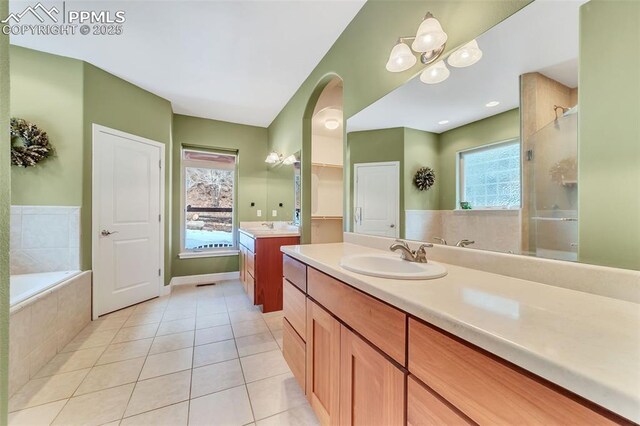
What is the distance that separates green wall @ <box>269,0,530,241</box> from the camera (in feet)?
3.56

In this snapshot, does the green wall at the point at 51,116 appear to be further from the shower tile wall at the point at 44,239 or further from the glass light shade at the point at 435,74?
the glass light shade at the point at 435,74

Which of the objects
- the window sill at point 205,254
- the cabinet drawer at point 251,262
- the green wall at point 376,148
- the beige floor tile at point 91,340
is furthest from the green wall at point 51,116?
the green wall at point 376,148

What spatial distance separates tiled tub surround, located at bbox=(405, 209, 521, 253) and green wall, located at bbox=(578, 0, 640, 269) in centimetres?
20

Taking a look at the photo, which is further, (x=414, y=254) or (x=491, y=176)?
(x=414, y=254)

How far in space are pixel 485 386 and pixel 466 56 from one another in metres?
1.27

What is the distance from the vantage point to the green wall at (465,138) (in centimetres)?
100

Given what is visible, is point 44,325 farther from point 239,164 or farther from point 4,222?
point 239,164

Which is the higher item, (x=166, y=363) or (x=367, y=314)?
(x=367, y=314)

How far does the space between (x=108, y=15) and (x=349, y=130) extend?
2085mm

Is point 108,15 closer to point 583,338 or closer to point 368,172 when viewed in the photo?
point 368,172

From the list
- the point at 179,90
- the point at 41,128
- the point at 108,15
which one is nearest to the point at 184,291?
the point at 41,128

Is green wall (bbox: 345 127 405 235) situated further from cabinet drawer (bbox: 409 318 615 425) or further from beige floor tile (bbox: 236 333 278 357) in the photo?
beige floor tile (bbox: 236 333 278 357)

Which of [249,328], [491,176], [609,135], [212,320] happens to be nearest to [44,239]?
[212,320]

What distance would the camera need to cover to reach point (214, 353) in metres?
1.95
